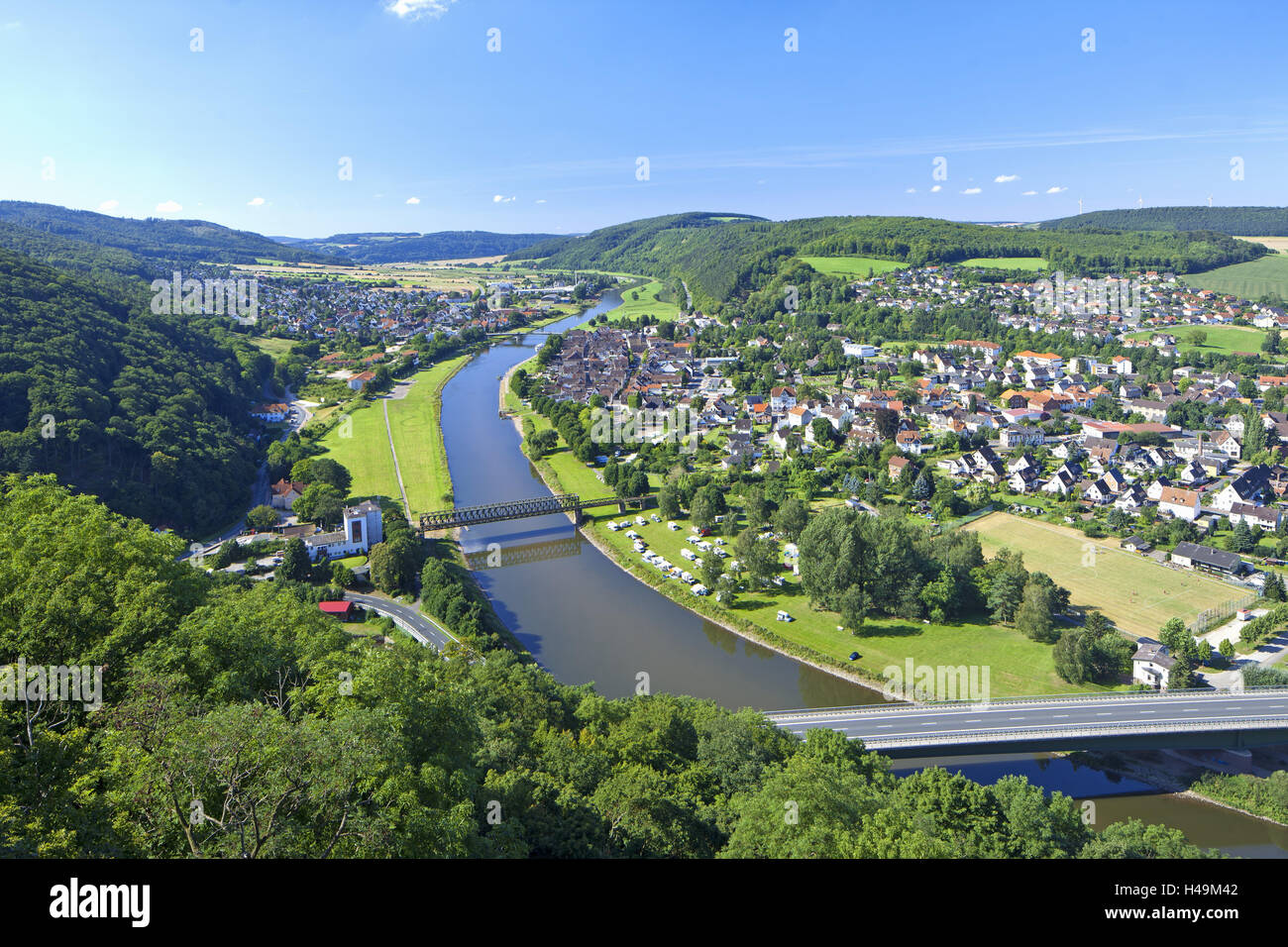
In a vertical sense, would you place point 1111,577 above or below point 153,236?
below

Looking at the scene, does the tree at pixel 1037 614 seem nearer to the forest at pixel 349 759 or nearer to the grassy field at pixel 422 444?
the forest at pixel 349 759

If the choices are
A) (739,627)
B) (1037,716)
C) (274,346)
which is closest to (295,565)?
(739,627)

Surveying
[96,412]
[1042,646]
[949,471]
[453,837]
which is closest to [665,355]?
[949,471]

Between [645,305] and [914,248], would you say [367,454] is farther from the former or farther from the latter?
[914,248]

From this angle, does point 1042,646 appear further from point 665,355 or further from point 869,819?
point 665,355

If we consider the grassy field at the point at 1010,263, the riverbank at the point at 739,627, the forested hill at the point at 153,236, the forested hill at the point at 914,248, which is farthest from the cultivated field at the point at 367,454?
the grassy field at the point at 1010,263
